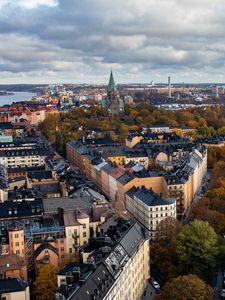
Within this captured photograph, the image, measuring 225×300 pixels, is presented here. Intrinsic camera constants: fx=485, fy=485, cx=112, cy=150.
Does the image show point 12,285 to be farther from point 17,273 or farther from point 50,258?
point 50,258

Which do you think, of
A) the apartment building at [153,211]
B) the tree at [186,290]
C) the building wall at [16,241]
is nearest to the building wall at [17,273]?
the building wall at [16,241]

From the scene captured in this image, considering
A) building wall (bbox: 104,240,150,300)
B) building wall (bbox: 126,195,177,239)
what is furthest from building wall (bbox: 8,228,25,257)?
building wall (bbox: 126,195,177,239)

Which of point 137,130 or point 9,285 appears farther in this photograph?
point 137,130

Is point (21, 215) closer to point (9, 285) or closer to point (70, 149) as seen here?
point (9, 285)

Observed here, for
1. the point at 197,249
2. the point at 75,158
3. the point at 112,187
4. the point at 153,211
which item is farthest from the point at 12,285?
the point at 75,158

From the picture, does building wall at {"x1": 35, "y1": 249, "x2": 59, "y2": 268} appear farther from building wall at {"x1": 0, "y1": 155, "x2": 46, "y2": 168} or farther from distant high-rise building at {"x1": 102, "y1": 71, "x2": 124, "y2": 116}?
distant high-rise building at {"x1": 102, "y1": 71, "x2": 124, "y2": 116}

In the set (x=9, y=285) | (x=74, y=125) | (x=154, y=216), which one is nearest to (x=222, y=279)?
(x=154, y=216)

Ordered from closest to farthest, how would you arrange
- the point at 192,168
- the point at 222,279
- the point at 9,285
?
1. the point at 9,285
2. the point at 222,279
3. the point at 192,168
